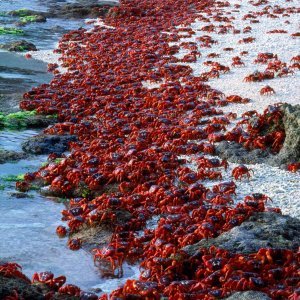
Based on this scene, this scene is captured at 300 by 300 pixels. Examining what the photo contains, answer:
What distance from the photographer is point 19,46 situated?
83.3ft

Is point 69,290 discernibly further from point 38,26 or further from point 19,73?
point 38,26

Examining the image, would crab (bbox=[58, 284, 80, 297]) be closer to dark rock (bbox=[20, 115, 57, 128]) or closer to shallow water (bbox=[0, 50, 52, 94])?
dark rock (bbox=[20, 115, 57, 128])

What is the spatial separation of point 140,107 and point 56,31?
632 inches

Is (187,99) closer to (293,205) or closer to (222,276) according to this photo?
(293,205)

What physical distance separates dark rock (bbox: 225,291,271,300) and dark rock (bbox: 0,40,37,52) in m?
20.4

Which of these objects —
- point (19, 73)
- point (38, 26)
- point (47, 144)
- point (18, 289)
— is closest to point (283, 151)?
point (47, 144)

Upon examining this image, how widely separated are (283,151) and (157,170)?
2.62 m

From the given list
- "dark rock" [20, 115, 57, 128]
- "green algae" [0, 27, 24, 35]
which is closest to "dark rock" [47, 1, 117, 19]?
"green algae" [0, 27, 24, 35]

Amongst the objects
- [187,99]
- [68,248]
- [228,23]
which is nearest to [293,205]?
[68,248]

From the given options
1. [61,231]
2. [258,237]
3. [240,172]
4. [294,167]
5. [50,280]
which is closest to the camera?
[50,280]

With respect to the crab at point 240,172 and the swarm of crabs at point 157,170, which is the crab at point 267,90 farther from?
the crab at point 240,172

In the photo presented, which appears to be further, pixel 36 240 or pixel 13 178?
pixel 13 178

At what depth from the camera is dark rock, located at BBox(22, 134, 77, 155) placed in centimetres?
1372

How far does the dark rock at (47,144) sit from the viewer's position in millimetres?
13719
